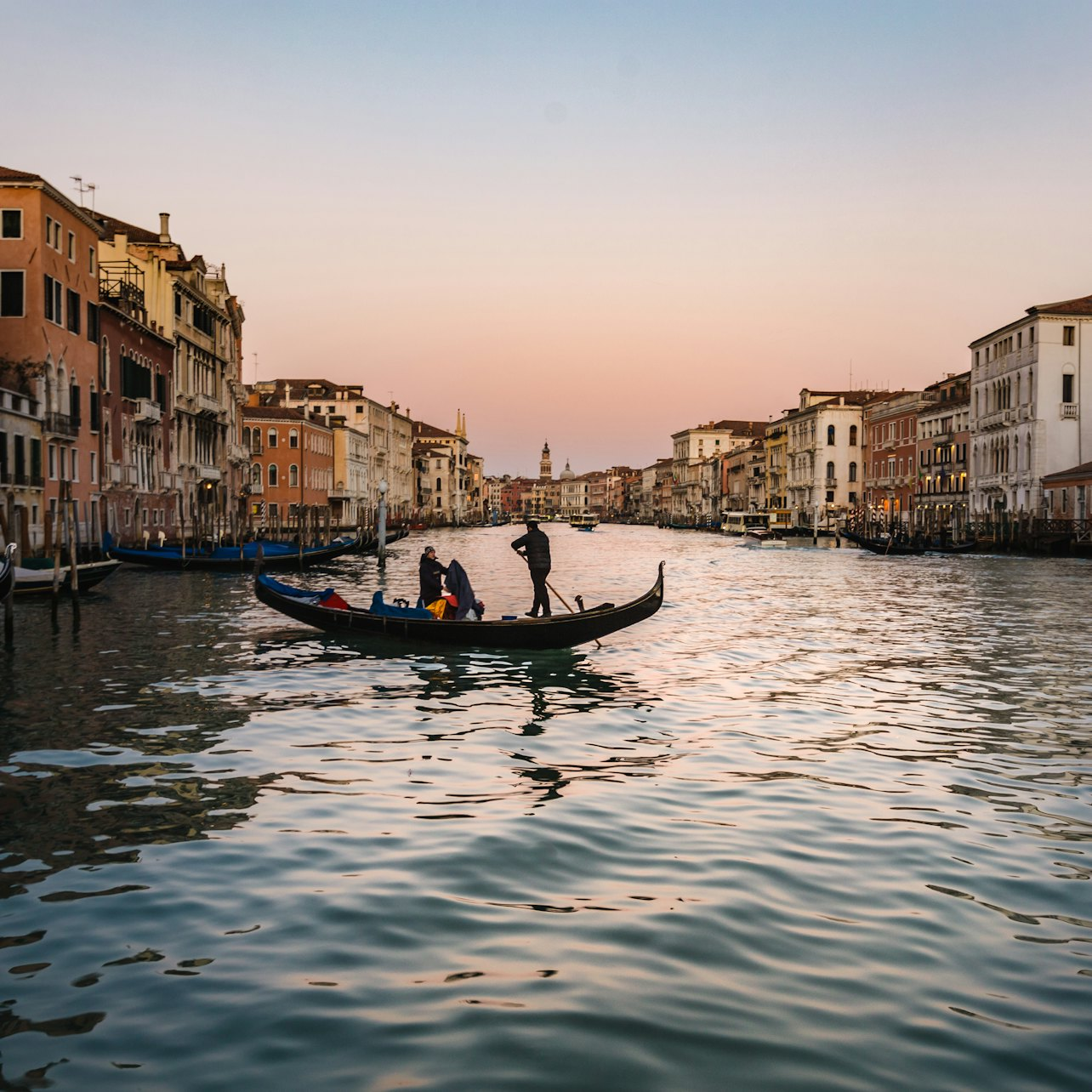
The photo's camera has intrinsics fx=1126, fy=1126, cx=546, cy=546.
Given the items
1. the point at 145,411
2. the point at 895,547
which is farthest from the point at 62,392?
the point at 895,547

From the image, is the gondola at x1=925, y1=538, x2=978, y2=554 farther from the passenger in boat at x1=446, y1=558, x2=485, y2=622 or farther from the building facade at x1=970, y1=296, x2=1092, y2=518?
the passenger in boat at x1=446, y1=558, x2=485, y2=622

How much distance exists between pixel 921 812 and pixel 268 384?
86.6 metres

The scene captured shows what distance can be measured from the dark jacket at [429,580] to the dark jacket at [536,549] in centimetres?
131

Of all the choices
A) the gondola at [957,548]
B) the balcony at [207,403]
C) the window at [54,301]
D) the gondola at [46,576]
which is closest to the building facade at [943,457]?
the gondola at [957,548]

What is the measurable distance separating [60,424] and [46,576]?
30.1ft

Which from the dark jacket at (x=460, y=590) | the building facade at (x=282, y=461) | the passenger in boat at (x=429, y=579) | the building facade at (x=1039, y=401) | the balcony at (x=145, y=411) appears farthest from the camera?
the building facade at (x=282, y=461)

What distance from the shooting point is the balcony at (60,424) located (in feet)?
91.1

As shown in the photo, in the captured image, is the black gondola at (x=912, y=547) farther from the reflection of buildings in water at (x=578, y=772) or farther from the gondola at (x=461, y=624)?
the reflection of buildings in water at (x=578, y=772)

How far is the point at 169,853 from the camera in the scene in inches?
225

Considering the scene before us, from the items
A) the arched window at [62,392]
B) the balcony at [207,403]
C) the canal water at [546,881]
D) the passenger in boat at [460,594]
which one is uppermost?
the balcony at [207,403]

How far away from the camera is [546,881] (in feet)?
17.4

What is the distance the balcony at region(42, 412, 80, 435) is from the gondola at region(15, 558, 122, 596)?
6475 millimetres

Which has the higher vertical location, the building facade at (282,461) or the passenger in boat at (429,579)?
the building facade at (282,461)

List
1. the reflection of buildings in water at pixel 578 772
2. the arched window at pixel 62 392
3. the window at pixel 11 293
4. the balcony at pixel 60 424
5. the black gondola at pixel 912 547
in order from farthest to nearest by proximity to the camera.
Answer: the black gondola at pixel 912 547, the arched window at pixel 62 392, the balcony at pixel 60 424, the window at pixel 11 293, the reflection of buildings in water at pixel 578 772
